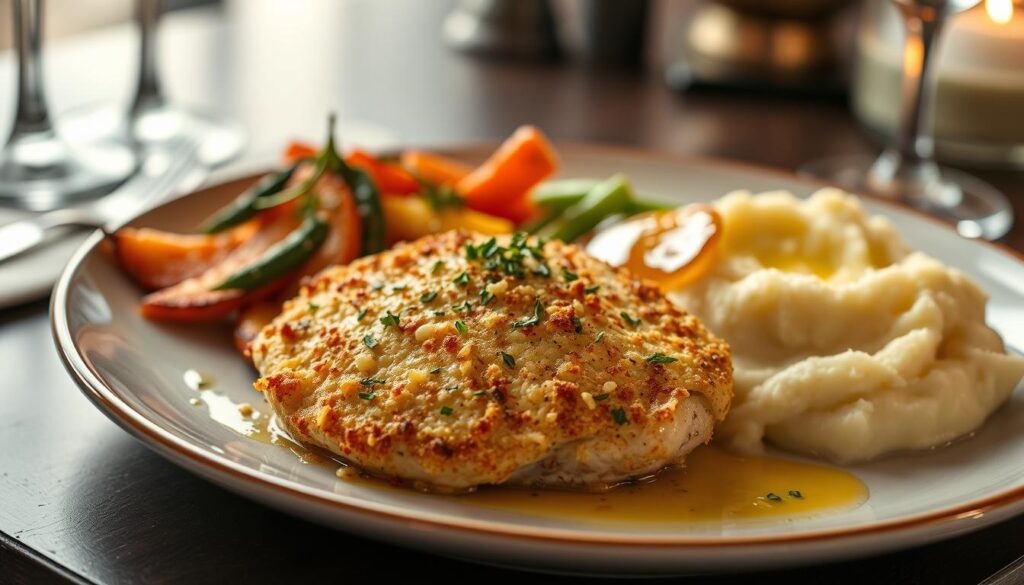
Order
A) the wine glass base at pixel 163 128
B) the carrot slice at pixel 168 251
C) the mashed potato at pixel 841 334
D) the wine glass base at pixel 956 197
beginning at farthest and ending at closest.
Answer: the wine glass base at pixel 163 128, the wine glass base at pixel 956 197, the carrot slice at pixel 168 251, the mashed potato at pixel 841 334

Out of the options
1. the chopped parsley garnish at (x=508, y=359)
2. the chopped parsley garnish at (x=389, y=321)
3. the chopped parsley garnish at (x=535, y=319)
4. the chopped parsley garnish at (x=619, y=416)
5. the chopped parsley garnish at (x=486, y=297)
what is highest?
the chopped parsley garnish at (x=486, y=297)

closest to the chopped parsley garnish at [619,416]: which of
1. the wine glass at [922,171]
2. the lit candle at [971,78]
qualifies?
the wine glass at [922,171]

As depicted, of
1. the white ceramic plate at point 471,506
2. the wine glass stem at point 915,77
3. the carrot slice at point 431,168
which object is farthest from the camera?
the wine glass stem at point 915,77

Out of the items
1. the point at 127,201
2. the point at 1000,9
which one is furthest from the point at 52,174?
the point at 1000,9

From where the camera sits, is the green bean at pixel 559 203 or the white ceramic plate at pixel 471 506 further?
the green bean at pixel 559 203

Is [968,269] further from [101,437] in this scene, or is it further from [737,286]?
[101,437]

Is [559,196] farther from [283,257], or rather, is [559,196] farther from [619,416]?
[619,416]

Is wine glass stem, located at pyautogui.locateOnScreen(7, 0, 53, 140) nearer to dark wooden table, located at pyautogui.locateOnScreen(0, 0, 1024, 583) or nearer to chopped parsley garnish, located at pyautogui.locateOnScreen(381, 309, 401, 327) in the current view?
dark wooden table, located at pyautogui.locateOnScreen(0, 0, 1024, 583)

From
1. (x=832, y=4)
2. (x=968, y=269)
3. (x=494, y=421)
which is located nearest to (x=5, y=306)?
(x=494, y=421)

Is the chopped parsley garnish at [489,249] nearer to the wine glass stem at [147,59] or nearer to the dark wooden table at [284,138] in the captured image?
the dark wooden table at [284,138]
